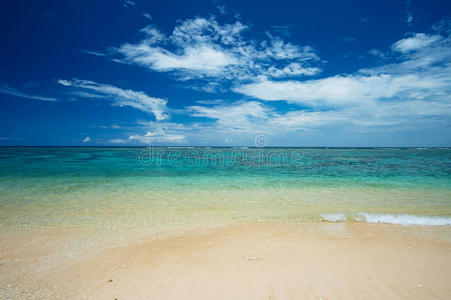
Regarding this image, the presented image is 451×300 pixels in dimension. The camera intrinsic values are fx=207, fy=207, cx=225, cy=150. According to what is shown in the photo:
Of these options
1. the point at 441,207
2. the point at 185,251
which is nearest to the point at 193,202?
the point at 185,251

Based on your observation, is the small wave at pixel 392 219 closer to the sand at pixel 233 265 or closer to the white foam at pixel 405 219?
the white foam at pixel 405 219

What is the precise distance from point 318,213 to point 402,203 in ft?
16.4

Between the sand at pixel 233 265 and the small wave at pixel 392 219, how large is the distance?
0.88 metres

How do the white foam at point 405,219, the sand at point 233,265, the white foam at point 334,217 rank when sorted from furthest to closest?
the white foam at point 334,217 < the white foam at point 405,219 < the sand at point 233,265

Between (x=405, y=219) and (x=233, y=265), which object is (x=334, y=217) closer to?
(x=405, y=219)

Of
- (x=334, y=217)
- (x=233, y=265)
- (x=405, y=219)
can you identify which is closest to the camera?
(x=233, y=265)

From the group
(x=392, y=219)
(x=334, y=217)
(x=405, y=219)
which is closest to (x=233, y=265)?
(x=334, y=217)

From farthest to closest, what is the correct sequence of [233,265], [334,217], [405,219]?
[334,217] → [405,219] → [233,265]

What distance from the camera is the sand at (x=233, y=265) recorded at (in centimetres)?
382

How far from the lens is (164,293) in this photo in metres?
3.79

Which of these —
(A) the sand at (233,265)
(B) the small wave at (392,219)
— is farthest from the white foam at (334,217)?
(A) the sand at (233,265)

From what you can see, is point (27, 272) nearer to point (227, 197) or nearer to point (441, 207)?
point (227, 197)

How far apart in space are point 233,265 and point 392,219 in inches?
275

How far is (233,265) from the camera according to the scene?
468 centimetres
